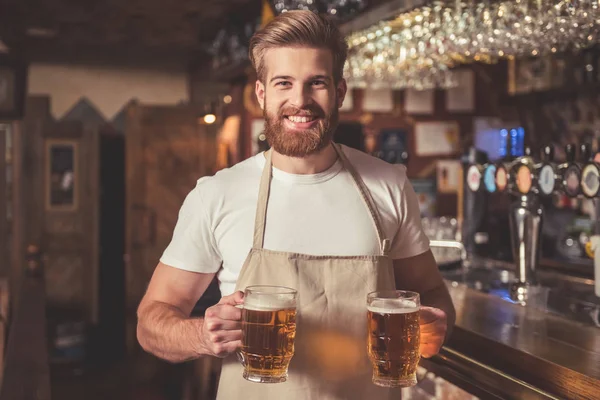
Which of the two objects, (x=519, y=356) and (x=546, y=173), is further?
(x=546, y=173)

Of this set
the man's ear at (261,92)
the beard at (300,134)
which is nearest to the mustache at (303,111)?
the beard at (300,134)

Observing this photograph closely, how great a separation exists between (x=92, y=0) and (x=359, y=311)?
15.1 ft

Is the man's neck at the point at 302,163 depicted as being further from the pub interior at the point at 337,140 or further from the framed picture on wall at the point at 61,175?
the framed picture on wall at the point at 61,175

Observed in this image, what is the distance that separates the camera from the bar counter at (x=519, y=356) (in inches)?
75.1

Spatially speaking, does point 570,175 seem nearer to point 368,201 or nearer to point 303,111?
point 368,201

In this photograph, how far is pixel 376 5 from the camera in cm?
362

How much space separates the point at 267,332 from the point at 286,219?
35cm

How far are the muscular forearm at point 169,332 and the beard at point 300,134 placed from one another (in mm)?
Result: 458

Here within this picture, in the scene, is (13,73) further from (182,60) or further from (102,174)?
(182,60)

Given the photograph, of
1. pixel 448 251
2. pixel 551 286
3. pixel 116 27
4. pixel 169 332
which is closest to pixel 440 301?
pixel 169 332

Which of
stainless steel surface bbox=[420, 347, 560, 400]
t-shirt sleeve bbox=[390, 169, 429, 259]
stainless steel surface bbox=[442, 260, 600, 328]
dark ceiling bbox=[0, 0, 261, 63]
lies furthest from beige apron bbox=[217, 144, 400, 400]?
dark ceiling bbox=[0, 0, 261, 63]

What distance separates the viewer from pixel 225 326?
5.17 feet

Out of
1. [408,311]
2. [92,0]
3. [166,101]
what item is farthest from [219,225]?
[166,101]

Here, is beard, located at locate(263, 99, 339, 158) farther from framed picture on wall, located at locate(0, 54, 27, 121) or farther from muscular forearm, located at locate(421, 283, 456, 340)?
framed picture on wall, located at locate(0, 54, 27, 121)
